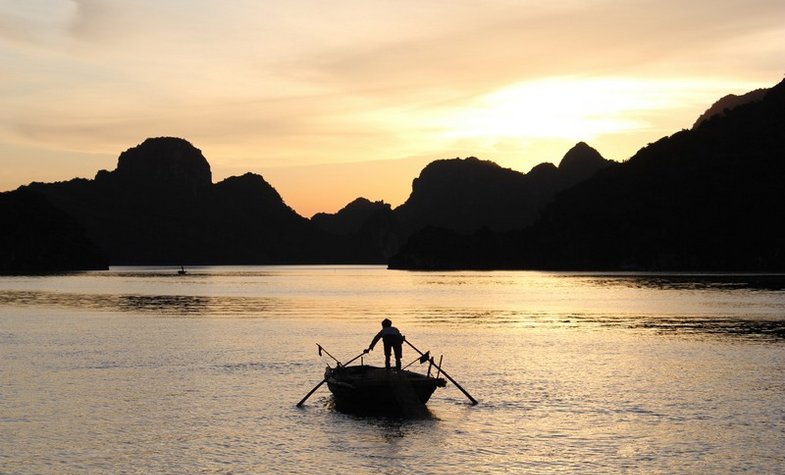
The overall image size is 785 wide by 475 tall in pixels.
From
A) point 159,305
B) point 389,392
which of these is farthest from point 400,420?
point 159,305

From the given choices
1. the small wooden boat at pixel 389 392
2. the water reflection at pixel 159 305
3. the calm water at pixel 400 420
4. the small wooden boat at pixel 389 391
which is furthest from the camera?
the water reflection at pixel 159 305

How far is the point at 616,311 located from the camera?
102188 mm

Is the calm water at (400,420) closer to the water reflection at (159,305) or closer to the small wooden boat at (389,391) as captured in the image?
Result: the small wooden boat at (389,391)

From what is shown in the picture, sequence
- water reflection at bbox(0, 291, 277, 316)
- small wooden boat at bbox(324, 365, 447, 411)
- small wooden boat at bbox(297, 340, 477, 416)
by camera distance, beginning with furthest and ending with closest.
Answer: water reflection at bbox(0, 291, 277, 316)
small wooden boat at bbox(324, 365, 447, 411)
small wooden boat at bbox(297, 340, 477, 416)

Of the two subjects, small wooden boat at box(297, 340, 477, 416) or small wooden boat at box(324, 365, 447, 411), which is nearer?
A: small wooden boat at box(297, 340, 477, 416)

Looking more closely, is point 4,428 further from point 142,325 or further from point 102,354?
point 142,325

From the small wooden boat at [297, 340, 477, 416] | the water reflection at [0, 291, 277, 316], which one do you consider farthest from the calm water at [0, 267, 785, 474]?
the water reflection at [0, 291, 277, 316]

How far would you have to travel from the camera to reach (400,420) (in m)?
32.1

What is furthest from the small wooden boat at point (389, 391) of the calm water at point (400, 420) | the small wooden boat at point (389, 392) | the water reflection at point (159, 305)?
the water reflection at point (159, 305)

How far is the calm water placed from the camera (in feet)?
85.0

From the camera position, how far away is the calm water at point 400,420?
25922 millimetres

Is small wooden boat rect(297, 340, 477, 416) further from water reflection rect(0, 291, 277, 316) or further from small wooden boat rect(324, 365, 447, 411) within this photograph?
water reflection rect(0, 291, 277, 316)

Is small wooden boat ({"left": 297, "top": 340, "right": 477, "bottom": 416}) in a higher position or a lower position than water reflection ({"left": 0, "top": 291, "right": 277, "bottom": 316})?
higher

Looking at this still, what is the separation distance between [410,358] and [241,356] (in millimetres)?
11013
